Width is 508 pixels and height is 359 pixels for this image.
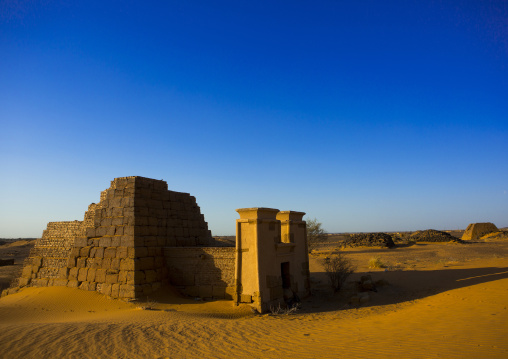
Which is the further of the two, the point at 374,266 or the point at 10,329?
the point at 374,266

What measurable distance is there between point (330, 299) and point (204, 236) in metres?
7.32

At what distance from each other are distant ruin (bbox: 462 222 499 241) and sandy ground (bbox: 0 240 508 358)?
40732 mm

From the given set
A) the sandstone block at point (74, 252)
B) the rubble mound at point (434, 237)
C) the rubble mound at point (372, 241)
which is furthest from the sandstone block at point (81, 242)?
the rubble mound at point (434, 237)

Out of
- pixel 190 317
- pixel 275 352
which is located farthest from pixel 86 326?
pixel 275 352

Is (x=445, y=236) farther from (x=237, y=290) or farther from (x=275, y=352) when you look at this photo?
(x=275, y=352)

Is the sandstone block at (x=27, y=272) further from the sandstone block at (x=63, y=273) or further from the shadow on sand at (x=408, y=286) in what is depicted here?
the shadow on sand at (x=408, y=286)

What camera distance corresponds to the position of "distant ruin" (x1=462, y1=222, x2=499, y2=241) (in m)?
48.0

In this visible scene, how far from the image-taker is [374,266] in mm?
22188

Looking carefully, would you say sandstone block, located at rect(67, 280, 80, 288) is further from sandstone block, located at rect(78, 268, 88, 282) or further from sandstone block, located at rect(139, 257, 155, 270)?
sandstone block, located at rect(139, 257, 155, 270)

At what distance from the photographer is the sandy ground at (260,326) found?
21.5ft

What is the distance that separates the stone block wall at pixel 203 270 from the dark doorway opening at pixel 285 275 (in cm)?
252

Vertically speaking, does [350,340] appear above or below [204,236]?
below

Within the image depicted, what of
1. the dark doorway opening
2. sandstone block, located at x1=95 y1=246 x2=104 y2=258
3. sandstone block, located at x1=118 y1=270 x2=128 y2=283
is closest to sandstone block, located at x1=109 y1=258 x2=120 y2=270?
sandstone block, located at x1=118 y1=270 x2=128 y2=283

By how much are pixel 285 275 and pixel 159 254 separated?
5.59 metres
